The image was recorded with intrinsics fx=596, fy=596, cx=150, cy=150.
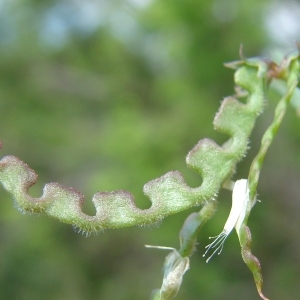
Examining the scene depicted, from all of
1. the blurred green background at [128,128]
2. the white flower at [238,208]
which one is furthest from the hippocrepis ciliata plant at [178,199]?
the blurred green background at [128,128]

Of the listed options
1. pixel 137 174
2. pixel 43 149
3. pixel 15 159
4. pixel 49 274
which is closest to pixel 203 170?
pixel 15 159

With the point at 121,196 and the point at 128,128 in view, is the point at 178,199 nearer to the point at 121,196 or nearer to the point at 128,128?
the point at 121,196

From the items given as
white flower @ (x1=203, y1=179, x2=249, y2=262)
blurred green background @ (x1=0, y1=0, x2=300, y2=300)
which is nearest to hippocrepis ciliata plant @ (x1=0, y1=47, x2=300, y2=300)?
white flower @ (x1=203, y1=179, x2=249, y2=262)

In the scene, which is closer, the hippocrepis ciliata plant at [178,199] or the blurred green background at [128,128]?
the hippocrepis ciliata plant at [178,199]

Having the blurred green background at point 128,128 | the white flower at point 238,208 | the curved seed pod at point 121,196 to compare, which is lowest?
the blurred green background at point 128,128

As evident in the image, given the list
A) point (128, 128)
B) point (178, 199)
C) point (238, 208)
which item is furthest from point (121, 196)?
point (128, 128)

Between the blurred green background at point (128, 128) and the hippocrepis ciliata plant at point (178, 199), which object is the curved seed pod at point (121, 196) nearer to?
the hippocrepis ciliata plant at point (178, 199)

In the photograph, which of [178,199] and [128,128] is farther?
[128,128]

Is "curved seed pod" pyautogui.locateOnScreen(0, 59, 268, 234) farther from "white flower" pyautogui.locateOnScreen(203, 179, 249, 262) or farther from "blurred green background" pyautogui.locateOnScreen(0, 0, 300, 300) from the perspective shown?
"blurred green background" pyautogui.locateOnScreen(0, 0, 300, 300)
